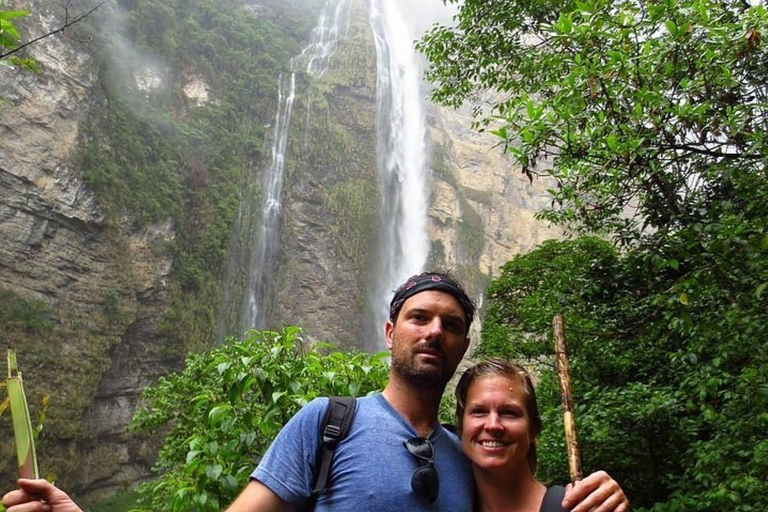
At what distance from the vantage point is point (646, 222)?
3275 mm

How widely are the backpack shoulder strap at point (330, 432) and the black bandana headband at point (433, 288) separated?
320mm

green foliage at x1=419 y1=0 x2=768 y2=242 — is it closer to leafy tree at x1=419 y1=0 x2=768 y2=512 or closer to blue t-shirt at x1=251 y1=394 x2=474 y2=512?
→ leafy tree at x1=419 y1=0 x2=768 y2=512

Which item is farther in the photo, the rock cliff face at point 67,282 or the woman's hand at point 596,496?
the rock cliff face at point 67,282

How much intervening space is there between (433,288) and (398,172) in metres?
29.5

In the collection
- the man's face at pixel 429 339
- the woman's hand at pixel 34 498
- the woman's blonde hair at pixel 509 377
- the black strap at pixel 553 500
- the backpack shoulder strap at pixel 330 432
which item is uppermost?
the man's face at pixel 429 339

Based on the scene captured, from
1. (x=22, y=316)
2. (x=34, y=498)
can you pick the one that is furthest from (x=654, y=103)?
(x=22, y=316)

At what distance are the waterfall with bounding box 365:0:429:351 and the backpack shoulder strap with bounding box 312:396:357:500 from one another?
23676 mm

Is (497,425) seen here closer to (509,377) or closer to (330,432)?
(509,377)

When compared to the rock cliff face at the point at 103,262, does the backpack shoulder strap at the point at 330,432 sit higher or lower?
lower

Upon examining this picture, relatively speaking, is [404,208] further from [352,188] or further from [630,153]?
[630,153]

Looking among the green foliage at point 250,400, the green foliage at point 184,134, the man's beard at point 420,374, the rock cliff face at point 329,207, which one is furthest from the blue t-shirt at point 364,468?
the rock cliff face at point 329,207

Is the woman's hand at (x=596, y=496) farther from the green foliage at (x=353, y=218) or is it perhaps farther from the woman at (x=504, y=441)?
the green foliage at (x=353, y=218)

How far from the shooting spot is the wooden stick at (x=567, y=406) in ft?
4.25

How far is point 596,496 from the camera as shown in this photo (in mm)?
1213
